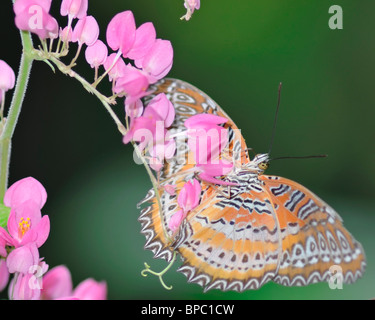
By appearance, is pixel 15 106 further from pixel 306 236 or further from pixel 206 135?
pixel 306 236

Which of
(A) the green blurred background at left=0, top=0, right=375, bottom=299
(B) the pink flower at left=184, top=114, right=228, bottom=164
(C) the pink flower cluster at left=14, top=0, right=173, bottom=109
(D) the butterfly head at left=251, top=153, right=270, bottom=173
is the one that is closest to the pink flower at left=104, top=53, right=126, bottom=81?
(C) the pink flower cluster at left=14, top=0, right=173, bottom=109

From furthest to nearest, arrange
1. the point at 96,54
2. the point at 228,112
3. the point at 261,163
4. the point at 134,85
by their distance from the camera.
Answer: the point at 228,112, the point at 261,163, the point at 96,54, the point at 134,85

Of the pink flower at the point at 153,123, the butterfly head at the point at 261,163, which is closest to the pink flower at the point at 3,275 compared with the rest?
the pink flower at the point at 153,123

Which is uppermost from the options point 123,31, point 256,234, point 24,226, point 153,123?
point 123,31

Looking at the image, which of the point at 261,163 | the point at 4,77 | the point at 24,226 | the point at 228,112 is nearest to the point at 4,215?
the point at 24,226

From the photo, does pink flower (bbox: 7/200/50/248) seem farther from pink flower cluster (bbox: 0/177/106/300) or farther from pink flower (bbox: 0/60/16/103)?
pink flower (bbox: 0/60/16/103)
